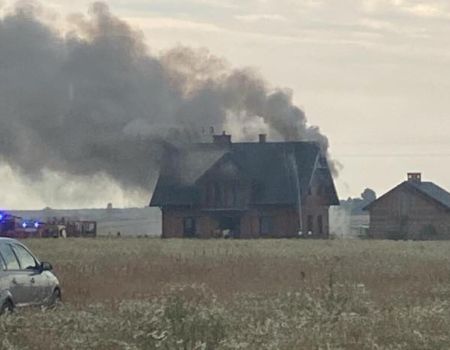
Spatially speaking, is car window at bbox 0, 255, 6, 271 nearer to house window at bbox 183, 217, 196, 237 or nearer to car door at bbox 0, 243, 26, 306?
car door at bbox 0, 243, 26, 306

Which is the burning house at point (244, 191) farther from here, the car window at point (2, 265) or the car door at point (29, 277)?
the car window at point (2, 265)

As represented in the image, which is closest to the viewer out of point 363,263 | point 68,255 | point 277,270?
point 277,270

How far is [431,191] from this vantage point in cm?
9638

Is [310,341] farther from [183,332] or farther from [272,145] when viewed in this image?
[272,145]

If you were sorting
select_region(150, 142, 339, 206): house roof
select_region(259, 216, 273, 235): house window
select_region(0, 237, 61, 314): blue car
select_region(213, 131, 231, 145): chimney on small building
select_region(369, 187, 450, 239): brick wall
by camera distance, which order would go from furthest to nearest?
select_region(369, 187, 450, 239): brick wall, select_region(213, 131, 231, 145): chimney on small building, select_region(150, 142, 339, 206): house roof, select_region(259, 216, 273, 235): house window, select_region(0, 237, 61, 314): blue car

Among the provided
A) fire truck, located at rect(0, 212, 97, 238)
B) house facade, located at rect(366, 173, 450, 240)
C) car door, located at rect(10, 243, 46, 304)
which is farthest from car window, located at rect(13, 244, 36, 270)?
house facade, located at rect(366, 173, 450, 240)

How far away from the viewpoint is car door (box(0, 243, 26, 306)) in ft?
62.3

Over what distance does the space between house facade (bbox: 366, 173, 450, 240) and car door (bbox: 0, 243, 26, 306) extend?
72.2 metres

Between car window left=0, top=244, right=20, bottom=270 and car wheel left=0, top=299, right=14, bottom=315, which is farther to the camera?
car window left=0, top=244, right=20, bottom=270

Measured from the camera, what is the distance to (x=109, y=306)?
20.2 metres

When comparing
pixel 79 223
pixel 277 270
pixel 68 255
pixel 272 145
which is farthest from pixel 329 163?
pixel 277 270

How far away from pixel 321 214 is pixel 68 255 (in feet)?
161

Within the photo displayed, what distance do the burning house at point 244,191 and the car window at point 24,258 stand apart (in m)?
63.4

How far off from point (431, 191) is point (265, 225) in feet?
52.7
